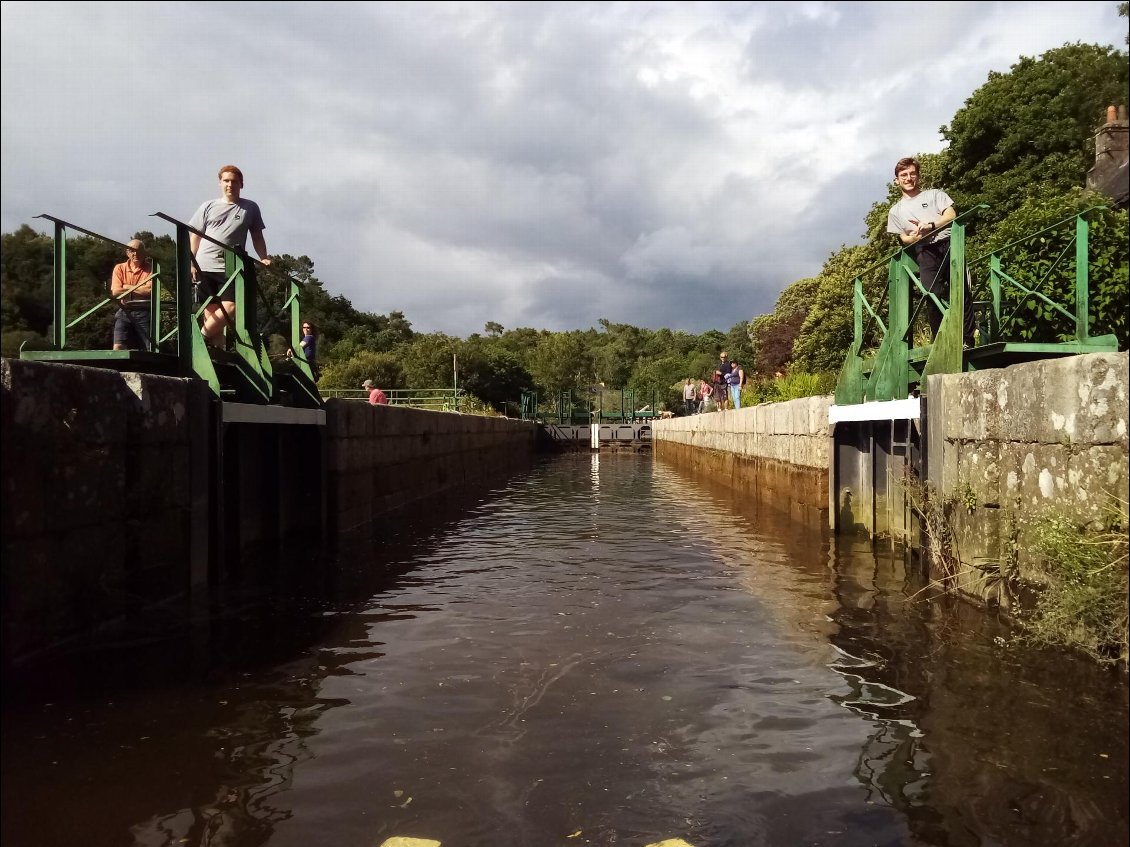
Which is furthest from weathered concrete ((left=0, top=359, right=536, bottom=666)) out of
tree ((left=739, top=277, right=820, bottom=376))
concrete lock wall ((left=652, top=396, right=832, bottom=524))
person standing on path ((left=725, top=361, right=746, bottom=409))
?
tree ((left=739, top=277, right=820, bottom=376))

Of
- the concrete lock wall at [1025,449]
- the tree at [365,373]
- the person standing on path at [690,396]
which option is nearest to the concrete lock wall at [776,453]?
the concrete lock wall at [1025,449]

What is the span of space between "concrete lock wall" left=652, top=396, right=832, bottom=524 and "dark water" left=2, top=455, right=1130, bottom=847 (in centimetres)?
392

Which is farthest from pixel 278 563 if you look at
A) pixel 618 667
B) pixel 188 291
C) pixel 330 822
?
pixel 330 822

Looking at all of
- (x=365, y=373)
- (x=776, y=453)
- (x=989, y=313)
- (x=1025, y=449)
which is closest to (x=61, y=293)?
(x=1025, y=449)

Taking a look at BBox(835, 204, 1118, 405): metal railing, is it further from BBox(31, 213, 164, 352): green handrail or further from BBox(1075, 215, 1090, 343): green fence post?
BBox(31, 213, 164, 352): green handrail

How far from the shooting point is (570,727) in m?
3.36

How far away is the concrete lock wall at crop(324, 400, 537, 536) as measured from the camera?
28.6 ft

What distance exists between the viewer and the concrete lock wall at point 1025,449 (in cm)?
386

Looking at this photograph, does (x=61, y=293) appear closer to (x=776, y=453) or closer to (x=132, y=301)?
(x=132, y=301)

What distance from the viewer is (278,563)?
720cm

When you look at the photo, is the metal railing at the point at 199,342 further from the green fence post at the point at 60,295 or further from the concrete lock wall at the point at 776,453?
the concrete lock wall at the point at 776,453

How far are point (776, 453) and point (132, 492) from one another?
370 inches

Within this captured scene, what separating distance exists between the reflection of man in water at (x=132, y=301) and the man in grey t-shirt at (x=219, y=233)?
16.1 inches

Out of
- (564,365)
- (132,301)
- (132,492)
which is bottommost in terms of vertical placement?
(132,492)
